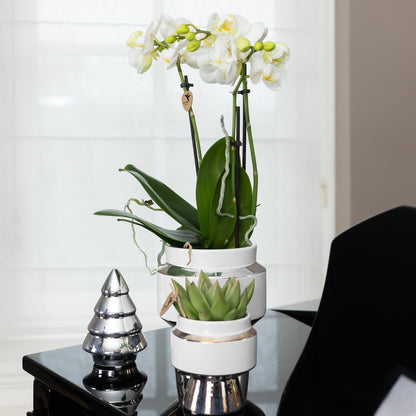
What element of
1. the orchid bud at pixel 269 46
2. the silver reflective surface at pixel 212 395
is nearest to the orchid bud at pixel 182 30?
the orchid bud at pixel 269 46

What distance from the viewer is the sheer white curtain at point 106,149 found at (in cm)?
225

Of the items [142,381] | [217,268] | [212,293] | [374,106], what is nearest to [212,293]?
[212,293]

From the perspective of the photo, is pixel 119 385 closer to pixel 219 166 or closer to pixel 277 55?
pixel 219 166

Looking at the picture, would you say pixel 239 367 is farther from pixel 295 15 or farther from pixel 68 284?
pixel 295 15

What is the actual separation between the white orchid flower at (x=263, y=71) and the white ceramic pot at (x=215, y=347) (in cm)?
34

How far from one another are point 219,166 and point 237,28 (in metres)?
0.21

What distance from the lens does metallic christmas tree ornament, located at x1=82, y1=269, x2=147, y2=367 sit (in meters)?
0.94

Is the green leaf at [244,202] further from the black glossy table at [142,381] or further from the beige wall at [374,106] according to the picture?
the beige wall at [374,106]

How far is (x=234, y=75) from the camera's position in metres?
0.84

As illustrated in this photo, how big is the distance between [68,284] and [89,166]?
0.45 m

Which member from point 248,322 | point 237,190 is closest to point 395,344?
point 248,322

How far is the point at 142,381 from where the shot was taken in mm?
886

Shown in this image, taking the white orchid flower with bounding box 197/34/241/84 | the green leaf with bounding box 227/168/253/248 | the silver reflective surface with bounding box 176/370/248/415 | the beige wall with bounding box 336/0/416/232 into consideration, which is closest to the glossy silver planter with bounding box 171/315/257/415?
the silver reflective surface with bounding box 176/370/248/415

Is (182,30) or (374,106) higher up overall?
(374,106)
